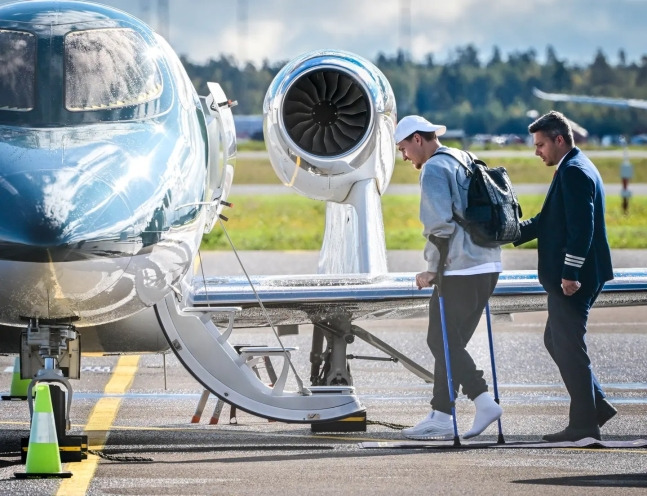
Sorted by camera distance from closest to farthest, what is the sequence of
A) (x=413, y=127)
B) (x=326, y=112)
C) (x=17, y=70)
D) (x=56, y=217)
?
1. (x=56, y=217)
2. (x=17, y=70)
3. (x=413, y=127)
4. (x=326, y=112)

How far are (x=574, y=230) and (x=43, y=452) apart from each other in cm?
333

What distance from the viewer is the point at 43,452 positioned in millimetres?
8312

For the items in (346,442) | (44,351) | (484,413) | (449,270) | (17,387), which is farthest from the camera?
(17,387)

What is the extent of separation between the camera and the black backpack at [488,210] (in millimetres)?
9586

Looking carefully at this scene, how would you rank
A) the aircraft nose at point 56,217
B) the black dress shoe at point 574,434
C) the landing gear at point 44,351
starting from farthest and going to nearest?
1. the black dress shoe at point 574,434
2. the landing gear at point 44,351
3. the aircraft nose at point 56,217

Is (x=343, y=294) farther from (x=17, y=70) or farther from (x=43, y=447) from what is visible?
(x=43, y=447)

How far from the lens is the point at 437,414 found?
9.90m

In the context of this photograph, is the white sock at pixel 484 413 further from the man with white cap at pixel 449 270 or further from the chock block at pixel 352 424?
the chock block at pixel 352 424

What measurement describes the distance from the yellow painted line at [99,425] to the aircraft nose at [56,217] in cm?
112

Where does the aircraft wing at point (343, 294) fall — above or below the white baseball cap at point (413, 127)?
below

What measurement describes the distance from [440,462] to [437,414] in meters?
1.14

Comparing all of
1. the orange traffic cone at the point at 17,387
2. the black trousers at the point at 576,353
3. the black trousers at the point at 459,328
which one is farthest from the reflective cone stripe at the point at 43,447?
the orange traffic cone at the point at 17,387

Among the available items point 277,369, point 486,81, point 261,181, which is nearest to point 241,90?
point 261,181

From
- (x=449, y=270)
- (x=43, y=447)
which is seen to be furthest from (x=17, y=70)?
(x=449, y=270)
